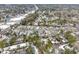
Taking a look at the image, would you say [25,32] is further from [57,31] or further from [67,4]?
[67,4]

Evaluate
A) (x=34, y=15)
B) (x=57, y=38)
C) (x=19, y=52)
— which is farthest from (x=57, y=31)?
(x=19, y=52)

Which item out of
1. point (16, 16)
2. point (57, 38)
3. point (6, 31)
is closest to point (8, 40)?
point (6, 31)

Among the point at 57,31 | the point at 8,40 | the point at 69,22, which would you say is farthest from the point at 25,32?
the point at 69,22

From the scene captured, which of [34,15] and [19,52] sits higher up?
[34,15]

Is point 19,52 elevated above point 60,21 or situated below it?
below
